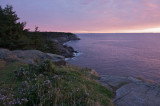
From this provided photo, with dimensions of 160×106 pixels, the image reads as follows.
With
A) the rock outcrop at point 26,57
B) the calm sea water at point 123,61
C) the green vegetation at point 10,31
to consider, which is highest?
the green vegetation at point 10,31

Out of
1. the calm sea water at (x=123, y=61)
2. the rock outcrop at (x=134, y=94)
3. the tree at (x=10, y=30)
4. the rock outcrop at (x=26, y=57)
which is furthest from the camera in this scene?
the calm sea water at (x=123, y=61)

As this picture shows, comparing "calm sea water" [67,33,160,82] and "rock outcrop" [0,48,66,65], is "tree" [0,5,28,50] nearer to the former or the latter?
"rock outcrop" [0,48,66,65]

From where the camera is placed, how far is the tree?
628 inches

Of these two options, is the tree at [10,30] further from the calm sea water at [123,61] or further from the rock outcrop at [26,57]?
the calm sea water at [123,61]

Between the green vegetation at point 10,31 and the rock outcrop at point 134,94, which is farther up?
the green vegetation at point 10,31

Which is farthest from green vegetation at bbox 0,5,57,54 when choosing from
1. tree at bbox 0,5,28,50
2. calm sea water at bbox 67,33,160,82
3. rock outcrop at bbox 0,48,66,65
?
calm sea water at bbox 67,33,160,82

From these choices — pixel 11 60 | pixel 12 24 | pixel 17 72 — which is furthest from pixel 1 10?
pixel 17 72

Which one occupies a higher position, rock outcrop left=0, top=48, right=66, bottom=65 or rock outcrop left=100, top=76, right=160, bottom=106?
rock outcrop left=0, top=48, right=66, bottom=65

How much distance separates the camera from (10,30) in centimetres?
1666

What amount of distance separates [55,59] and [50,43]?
17055 millimetres

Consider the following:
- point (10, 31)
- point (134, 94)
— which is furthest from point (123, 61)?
point (134, 94)

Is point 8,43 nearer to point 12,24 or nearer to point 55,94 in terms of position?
point 12,24

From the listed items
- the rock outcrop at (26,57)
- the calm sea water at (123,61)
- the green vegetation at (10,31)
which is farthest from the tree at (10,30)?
the calm sea water at (123,61)

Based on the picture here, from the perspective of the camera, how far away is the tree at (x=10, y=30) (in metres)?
15.9
